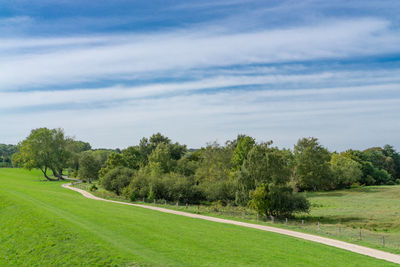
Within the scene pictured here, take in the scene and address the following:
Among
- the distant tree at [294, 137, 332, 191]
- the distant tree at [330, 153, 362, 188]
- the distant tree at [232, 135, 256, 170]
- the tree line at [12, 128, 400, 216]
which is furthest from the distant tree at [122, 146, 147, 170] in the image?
the distant tree at [330, 153, 362, 188]

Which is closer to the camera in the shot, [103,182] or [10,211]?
[10,211]

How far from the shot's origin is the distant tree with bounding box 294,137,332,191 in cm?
8806

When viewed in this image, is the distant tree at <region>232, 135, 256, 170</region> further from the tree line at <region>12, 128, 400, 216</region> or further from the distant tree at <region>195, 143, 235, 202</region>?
the distant tree at <region>195, 143, 235, 202</region>

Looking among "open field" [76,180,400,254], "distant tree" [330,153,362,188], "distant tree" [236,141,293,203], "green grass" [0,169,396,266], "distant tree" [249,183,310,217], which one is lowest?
"green grass" [0,169,396,266]

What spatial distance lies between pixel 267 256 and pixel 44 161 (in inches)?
3859

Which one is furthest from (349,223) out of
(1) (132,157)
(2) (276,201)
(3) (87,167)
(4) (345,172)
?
(3) (87,167)

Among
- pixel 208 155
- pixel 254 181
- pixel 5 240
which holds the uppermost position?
pixel 208 155

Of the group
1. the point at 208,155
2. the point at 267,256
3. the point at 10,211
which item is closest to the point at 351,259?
the point at 267,256

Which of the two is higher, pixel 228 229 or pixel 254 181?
pixel 254 181

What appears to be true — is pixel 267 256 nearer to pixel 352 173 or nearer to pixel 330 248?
pixel 330 248

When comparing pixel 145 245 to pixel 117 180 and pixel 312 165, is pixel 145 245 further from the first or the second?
pixel 312 165

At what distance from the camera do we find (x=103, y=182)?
6406cm

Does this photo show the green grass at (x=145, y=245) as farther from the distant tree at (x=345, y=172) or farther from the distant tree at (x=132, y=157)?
the distant tree at (x=345, y=172)

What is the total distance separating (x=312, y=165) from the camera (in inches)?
3469
